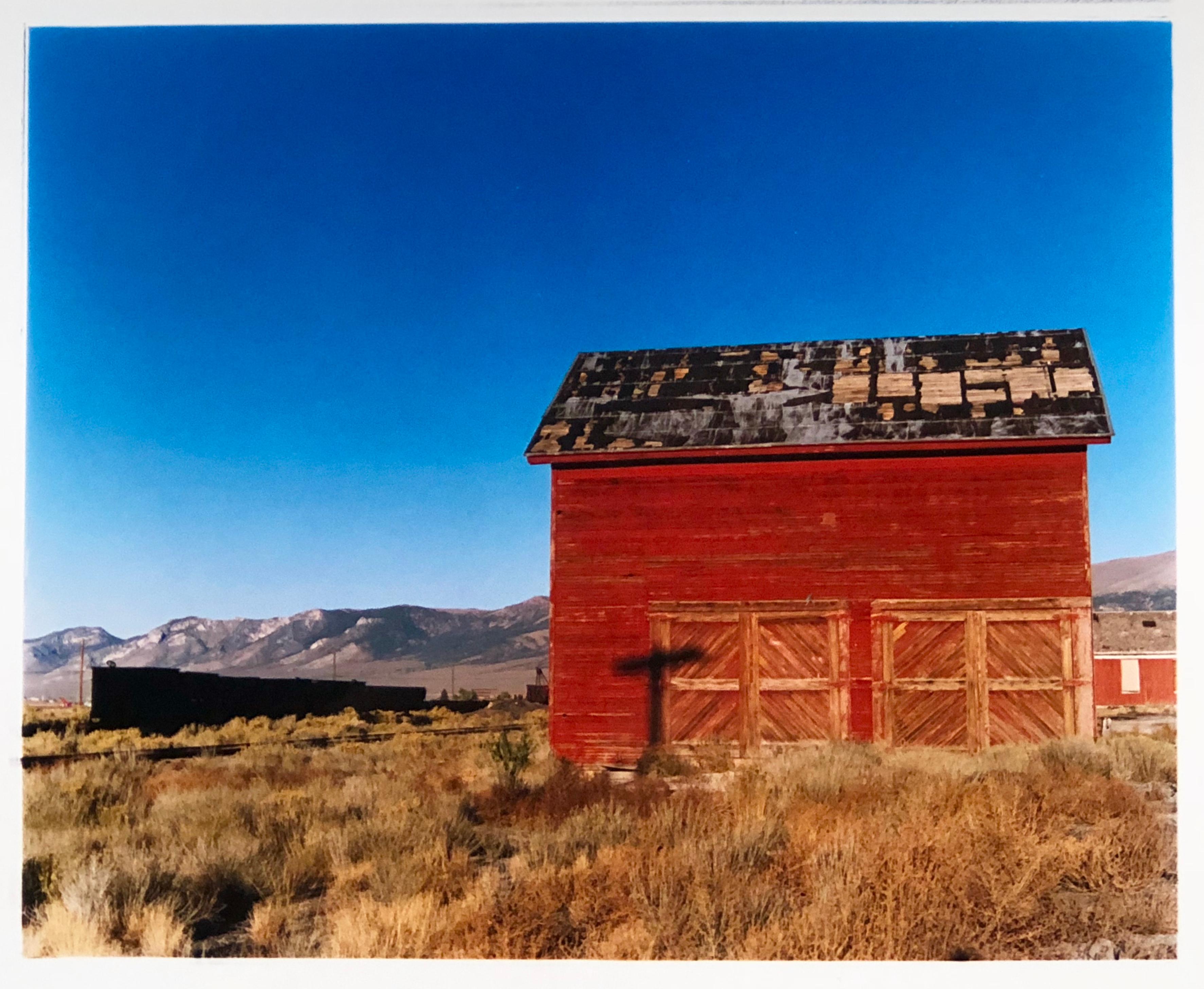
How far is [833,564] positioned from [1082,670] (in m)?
3.09

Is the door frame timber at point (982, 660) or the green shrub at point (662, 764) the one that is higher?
the door frame timber at point (982, 660)

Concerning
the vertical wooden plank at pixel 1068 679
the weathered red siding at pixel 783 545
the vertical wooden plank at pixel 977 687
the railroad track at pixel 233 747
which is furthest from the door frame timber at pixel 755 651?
the railroad track at pixel 233 747

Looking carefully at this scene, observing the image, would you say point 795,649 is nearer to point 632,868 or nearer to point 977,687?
point 977,687

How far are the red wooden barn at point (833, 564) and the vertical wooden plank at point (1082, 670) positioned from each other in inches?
0.8

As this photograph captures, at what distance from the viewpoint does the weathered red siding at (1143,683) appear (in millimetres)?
33344

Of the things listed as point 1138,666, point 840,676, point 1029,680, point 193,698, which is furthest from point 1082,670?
point 1138,666

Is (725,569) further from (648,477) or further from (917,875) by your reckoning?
(917,875)

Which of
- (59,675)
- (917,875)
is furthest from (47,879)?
(59,675)

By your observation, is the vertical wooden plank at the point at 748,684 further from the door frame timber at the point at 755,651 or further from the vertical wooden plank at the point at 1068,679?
the vertical wooden plank at the point at 1068,679

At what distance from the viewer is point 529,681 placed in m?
70.6

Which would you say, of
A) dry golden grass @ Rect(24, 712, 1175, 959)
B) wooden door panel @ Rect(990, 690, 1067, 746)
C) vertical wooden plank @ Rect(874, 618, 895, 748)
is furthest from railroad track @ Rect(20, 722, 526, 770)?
wooden door panel @ Rect(990, 690, 1067, 746)

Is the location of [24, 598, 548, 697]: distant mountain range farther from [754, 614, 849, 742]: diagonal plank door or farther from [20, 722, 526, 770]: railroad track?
[754, 614, 849, 742]: diagonal plank door

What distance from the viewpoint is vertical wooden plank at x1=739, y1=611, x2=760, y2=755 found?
494 inches

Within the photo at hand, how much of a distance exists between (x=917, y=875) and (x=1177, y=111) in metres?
5.90
